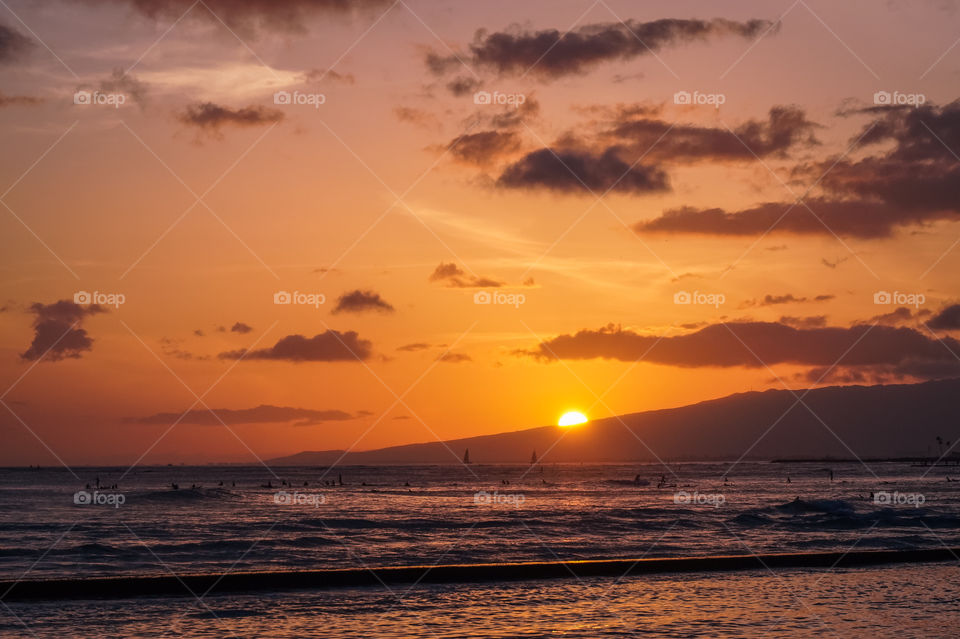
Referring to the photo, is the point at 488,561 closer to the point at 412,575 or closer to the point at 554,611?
the point at 412,575

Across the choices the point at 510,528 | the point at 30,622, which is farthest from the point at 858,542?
the point at 30,622

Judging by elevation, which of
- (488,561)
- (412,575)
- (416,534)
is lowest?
(488,561)

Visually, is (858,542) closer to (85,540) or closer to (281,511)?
(85,540)

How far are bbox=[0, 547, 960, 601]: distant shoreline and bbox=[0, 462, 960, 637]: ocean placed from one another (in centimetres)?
46

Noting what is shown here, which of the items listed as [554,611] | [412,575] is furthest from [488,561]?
[554,611]

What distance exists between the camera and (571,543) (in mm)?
37438

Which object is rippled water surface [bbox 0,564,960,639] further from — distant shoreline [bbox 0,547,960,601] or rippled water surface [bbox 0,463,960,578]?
rippled water surface [bbox 0,463,960,578]

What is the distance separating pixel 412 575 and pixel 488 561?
1110cm

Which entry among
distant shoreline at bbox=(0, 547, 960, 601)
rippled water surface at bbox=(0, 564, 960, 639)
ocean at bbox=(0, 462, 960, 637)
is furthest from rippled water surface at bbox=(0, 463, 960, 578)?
rippled water surface at bbox=(0, 564, 960, 639)

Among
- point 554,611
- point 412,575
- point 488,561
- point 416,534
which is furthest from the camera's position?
point 416,534

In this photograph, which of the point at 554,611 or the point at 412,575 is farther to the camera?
the point at 412,575

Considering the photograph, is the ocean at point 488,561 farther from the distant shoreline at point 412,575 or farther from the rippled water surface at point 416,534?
the distant shoreline at point 412,575

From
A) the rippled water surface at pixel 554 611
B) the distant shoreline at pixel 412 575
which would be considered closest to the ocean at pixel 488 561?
the rippled water surface at pixel 554 611

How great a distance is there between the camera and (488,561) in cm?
3072
